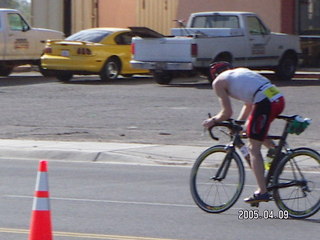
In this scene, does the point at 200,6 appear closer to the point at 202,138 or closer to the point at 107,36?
the point at 107,36

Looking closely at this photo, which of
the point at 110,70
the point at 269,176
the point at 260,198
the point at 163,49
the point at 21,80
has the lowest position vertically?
the point at 21,80

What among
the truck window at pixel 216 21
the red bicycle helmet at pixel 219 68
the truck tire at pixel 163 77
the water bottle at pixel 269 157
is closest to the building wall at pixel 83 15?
the truck window at pixel 216 21

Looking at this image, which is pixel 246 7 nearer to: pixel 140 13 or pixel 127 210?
pixel 140 13

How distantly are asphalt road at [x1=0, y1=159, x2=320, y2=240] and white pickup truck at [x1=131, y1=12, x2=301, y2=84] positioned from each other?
11.3 meters

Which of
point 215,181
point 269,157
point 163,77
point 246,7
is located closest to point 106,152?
point 215,181

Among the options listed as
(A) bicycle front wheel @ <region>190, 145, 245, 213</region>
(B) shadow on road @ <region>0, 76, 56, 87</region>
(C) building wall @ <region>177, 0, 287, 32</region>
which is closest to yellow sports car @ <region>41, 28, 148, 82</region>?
(B) shadow on road @ <region>0, 76, 56, 87</region>

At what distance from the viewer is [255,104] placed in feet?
29.0

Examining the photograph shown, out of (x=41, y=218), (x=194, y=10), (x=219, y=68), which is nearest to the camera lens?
(x=41, y=218)

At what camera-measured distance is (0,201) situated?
997 cm

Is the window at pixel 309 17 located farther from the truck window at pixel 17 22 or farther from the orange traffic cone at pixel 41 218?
the orange traffic cone at pixel 41 218

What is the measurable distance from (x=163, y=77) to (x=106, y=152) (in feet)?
36.8

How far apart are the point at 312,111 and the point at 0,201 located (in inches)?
405

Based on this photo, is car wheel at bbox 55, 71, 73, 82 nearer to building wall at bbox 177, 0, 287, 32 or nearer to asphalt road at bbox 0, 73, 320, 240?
asphalt road at bbox 0, 73, 320, 240

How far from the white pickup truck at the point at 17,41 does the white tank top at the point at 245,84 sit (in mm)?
18912
